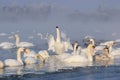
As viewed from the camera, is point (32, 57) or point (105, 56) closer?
point (32, 57)

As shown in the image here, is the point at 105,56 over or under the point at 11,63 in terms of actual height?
over

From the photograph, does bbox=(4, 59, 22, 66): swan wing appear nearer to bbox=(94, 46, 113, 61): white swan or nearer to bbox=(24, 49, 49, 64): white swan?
bbox=(24, 49, 49, 64): white swan

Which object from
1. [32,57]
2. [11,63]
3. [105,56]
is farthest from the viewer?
[105,56]

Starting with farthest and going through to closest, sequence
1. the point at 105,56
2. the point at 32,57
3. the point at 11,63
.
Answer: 1. the point at 105,56
2. the point at 32,57
3. the point at 11,63

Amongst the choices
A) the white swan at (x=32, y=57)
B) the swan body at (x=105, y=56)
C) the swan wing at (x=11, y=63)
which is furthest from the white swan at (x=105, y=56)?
the swan wing at (x=11, y=63)

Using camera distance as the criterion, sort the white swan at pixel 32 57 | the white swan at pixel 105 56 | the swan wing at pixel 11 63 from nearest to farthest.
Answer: the swan wing at pixel 11 63 → the white swan at pixel 32 57 → the white swan at pixel 105 56

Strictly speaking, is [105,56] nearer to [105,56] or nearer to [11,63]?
[105,56]

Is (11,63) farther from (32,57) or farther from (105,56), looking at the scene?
(105,56)

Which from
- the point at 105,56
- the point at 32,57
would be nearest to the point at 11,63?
the point at 32,57

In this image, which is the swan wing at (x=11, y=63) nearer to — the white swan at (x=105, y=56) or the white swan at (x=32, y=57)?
the white swan at (x=32, y=57)

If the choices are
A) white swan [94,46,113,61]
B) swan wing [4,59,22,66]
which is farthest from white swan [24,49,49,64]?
white swan [94,46,113,61]

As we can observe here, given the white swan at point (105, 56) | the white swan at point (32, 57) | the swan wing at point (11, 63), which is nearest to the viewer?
the swan wing at point (11, 63)

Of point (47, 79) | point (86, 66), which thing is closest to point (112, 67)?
point (86, 66)

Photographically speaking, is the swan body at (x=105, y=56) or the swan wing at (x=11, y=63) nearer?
the swan wing at (x=11, y=63)
